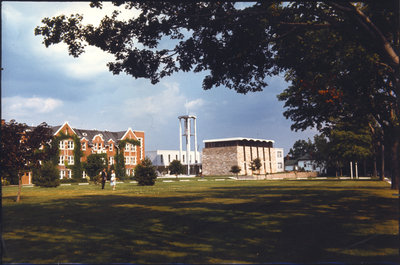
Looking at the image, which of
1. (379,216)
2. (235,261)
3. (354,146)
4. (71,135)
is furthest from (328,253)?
(71,135)

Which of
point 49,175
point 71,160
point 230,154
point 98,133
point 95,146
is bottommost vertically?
point 49,175

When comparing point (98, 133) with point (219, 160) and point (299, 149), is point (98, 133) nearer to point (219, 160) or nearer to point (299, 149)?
point (219, 160)

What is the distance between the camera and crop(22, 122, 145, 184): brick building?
68.0m

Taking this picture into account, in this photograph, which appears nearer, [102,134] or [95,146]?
[95,146]

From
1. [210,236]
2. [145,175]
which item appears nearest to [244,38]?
[210,236]

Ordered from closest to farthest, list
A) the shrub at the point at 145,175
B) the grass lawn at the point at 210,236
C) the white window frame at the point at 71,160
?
1. the grass lawn at the point at 210,236
2. the shrub at the point at 145,175
3. the white window frame at the point at 71,160

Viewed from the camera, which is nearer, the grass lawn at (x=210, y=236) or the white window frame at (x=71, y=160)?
the grass lawn at (x=210, y=236)

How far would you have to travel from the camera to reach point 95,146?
7594 centimetres

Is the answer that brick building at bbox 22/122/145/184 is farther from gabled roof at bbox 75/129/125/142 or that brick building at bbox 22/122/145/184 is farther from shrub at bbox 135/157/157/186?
shrub at bbox 135/157/157/186

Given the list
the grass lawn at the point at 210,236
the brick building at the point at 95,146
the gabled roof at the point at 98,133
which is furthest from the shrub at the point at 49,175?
the gabled roof at the point at 98,133

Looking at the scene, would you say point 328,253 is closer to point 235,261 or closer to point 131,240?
point 235,261

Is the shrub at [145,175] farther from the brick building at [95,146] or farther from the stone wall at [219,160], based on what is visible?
the stone wall at [219,160]

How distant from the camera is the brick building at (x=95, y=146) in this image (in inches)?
2677

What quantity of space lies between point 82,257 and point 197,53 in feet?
28.7
